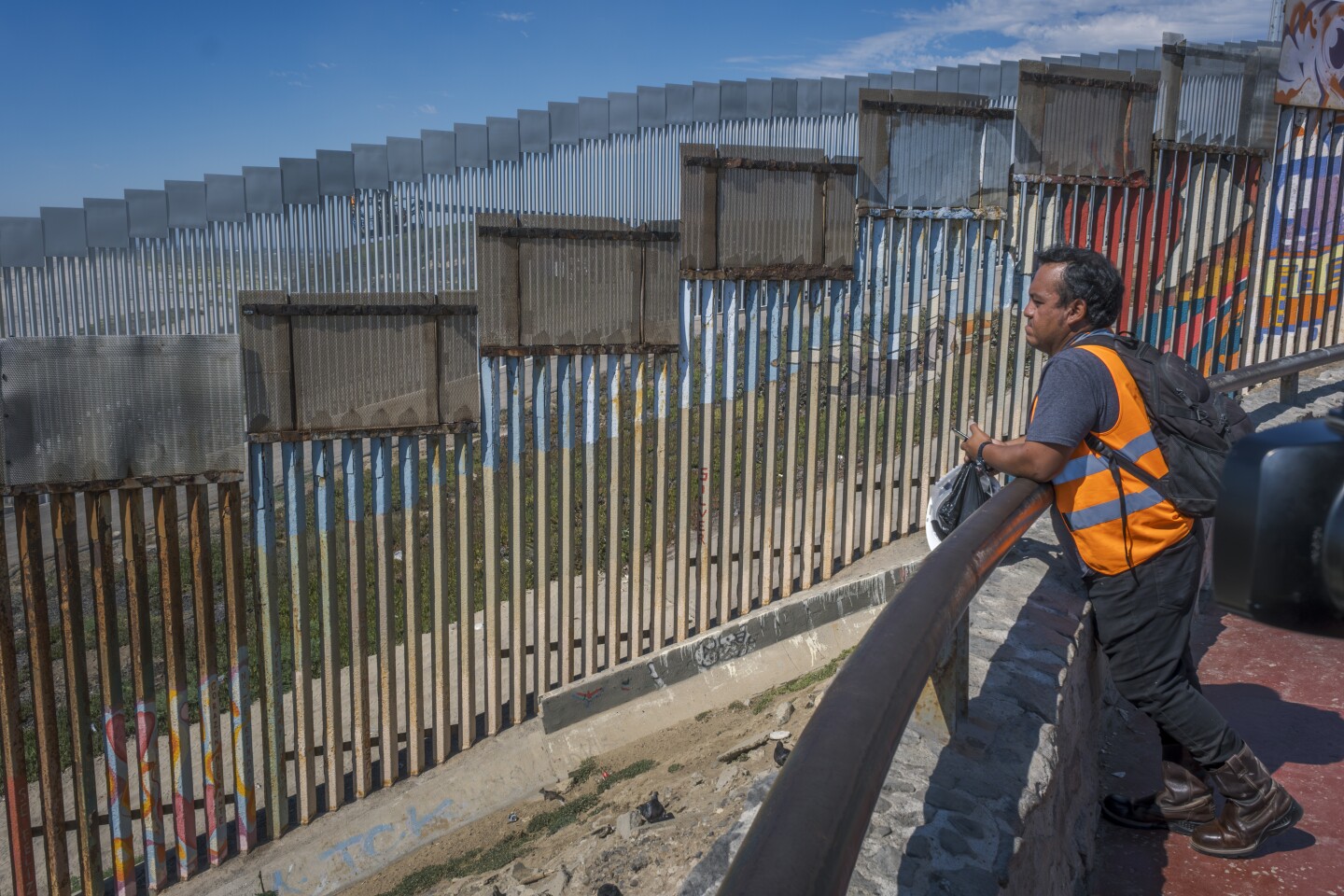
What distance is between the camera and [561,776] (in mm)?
5586

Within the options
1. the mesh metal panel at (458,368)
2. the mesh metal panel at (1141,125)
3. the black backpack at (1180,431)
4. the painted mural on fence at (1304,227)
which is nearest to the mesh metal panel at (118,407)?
the mesh metal panel at (458,368)

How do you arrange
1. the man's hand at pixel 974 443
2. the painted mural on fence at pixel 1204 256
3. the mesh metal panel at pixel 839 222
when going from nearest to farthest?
the man's hand at pixel 974 443 < the mesh metal panel at pixel 839 222 < the painted mural on fence at pixel 1204 256

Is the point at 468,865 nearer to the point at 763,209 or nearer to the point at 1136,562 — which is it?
the point at 1136,562

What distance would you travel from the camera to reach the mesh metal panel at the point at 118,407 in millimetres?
4465

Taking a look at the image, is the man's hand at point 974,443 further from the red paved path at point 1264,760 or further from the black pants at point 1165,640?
the red paved path at point 1264,760

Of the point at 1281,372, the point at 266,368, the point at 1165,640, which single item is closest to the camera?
the point at 1165,640

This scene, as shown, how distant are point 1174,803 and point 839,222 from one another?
374cm

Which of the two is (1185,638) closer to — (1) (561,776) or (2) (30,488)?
(1) (561,776)

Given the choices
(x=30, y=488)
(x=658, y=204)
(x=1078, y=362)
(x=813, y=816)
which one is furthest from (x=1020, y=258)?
(x=658, y=204)

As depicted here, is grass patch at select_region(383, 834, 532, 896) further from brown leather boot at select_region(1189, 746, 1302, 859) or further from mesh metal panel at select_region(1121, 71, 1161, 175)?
mesh metal panel at select_region(1121, 71, 1161, 175)

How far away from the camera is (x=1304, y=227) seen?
827cm

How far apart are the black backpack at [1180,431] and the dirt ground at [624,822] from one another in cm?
158

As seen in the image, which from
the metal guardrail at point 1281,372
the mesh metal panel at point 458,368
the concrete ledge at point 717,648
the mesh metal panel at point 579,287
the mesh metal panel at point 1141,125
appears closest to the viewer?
the metal guardrail at point 1281,372

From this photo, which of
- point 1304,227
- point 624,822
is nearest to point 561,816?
point 624,822
